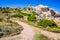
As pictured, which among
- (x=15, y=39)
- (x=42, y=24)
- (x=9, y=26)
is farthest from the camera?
(x=42, y=24)

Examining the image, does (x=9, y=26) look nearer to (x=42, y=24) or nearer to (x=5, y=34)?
(x=5, y=34)

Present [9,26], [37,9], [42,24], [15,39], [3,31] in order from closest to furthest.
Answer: [15,39] → [3,31] → [9,26] → [42,24] → [37,9]

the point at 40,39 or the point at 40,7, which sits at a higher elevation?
the point at 40,7

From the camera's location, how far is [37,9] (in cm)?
8644

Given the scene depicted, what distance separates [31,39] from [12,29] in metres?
4.53

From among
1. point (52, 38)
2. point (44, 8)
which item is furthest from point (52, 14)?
point (52, 38)

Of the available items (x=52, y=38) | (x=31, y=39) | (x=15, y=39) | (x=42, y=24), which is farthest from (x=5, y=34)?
(x=42, y=24)

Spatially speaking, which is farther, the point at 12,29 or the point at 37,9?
the point at 37,9

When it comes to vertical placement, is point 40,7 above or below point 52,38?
above

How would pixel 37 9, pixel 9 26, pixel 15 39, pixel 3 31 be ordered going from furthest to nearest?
Result: pixel 37 9, pixel 9 26, pixel 3 31, pixel 15 39

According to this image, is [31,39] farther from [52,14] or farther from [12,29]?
[52,14]

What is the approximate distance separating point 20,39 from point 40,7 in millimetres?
62056

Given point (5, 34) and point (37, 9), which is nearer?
point (5, 34)

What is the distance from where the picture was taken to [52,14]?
88438mm
